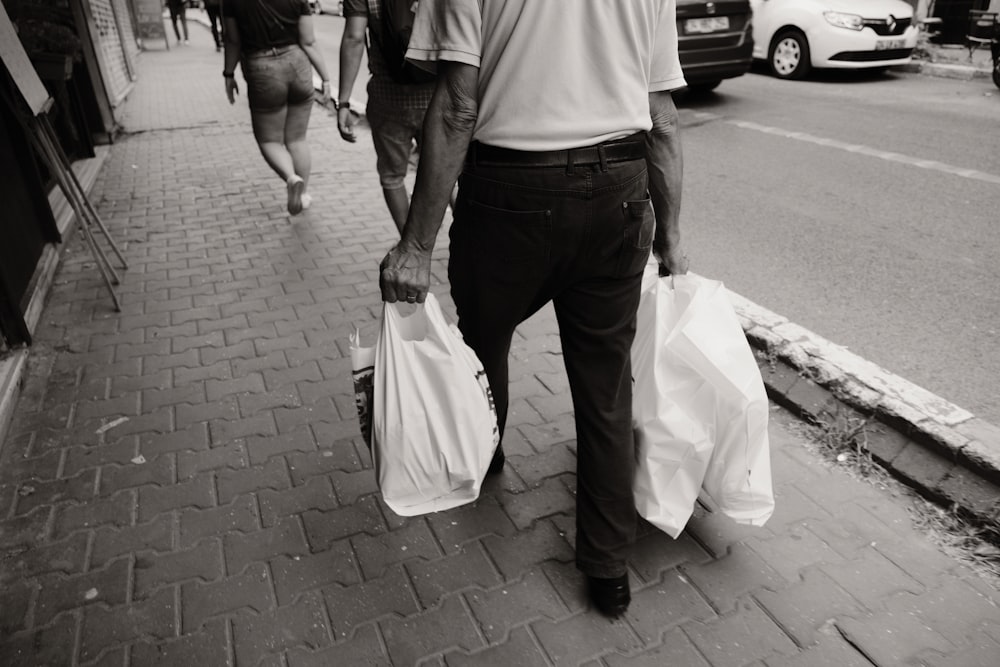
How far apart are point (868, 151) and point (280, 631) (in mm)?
6945

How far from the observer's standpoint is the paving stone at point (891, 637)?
2092 millimetres

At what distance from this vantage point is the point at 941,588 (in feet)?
7.59

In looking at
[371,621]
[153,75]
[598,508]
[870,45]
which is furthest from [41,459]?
[153,75]

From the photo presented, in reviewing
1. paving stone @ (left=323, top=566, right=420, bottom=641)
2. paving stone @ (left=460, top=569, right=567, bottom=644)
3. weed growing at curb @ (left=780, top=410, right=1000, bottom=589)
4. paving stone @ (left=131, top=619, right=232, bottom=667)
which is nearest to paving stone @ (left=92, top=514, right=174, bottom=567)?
paving stone @ (left=131, top=619, right=232, bottom=667)

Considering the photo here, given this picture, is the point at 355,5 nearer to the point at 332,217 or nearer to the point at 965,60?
the point at 332,217

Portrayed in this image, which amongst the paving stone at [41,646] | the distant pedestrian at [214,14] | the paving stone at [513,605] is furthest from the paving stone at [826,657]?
the distant pedestrian at [214,14]

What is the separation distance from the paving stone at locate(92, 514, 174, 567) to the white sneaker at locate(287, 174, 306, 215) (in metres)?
3.50

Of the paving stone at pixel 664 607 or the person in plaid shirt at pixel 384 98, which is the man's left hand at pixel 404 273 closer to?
the paving stone at pixel 664 607

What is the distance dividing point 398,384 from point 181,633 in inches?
39.6

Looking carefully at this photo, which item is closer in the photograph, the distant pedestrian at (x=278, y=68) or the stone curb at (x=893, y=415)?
the stone curb at (x=893, y=415)

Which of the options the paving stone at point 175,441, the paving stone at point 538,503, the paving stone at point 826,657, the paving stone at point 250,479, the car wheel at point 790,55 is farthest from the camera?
the car wheel at point 790,55

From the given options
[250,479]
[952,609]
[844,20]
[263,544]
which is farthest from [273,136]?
[844,20]

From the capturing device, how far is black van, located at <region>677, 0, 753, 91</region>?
9.16 meters

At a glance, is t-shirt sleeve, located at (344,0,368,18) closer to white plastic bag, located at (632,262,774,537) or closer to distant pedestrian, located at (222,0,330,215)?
distant pedestrian, located at (222,0,330,215)
